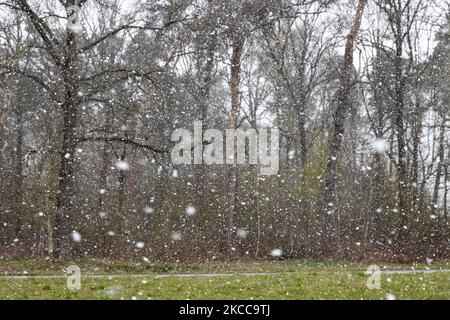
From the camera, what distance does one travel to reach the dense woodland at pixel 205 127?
1897 centimetres

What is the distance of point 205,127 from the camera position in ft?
80.1

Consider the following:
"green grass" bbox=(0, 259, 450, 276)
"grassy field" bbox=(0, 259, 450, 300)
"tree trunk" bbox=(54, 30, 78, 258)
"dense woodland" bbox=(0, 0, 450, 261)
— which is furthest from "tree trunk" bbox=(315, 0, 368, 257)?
"tree trunk" bbox=(54, 30, 78, 258)

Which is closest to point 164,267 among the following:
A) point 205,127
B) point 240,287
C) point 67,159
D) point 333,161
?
point 67,159

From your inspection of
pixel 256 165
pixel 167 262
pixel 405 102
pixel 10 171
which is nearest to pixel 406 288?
pixel 167 262

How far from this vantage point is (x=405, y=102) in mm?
26859

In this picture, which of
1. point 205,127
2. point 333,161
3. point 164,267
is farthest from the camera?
point 205,127

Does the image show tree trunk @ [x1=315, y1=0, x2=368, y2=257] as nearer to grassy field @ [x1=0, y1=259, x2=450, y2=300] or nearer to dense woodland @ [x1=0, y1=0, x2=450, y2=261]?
dense woodland @ [x1=0, y1=0, x2=450, y2=261]

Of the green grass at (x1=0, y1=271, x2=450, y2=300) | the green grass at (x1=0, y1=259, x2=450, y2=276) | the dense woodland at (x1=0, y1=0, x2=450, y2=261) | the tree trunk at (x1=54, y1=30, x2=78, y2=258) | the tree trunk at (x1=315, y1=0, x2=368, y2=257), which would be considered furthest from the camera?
the tree trunk at (x1=315, y1=0, x2=368, y2=257)

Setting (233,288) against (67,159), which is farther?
(67,159)

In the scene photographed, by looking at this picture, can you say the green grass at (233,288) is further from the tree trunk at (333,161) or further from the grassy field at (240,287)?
the tree trunk at (333,161)

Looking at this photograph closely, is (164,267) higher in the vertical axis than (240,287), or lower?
lower

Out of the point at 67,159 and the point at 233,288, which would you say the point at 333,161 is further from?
the point at 233,288

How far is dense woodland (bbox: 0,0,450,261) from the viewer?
62.2 feet

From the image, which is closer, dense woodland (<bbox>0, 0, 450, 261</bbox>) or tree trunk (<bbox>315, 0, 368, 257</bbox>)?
dense woodland (<bbox>0, 0, 450, 261</bbox>)
